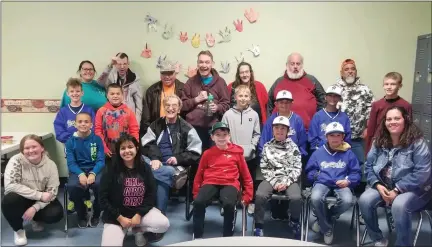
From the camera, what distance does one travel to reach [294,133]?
318 cm

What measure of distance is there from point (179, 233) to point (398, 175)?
173 centimetres

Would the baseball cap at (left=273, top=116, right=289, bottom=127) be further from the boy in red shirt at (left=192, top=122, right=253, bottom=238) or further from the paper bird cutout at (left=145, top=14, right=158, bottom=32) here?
the paper bird cutout at (left=145, top=14, right=158, bottom=32)

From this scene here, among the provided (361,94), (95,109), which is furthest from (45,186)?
(361,94)

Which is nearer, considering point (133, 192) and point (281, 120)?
point (133, 192)

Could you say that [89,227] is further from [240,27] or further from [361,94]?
[361,94]

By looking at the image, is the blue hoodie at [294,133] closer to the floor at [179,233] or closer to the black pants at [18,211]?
the floor at [179,233]

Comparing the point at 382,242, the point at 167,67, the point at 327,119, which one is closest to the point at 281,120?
the point at 327,119

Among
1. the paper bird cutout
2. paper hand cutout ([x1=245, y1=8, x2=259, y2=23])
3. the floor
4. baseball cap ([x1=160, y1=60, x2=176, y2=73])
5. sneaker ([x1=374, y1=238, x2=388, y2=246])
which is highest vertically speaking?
paper hand cutout ([x1=245, y1=8, x2=259, y2=23])

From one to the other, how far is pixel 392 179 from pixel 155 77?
8.31 feet

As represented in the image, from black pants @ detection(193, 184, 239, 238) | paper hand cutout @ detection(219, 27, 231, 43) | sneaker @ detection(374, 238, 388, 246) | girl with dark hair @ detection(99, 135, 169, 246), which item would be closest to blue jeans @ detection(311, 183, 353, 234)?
sneaker @ detection(374, 238, 388, 246)

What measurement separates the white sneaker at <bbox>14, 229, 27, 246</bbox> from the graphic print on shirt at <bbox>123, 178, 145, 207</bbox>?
0.83m

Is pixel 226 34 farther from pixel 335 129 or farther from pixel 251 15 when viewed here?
pixel 335 129

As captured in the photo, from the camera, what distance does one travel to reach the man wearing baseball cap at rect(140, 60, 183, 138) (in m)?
3.61

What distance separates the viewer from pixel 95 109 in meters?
3.67
